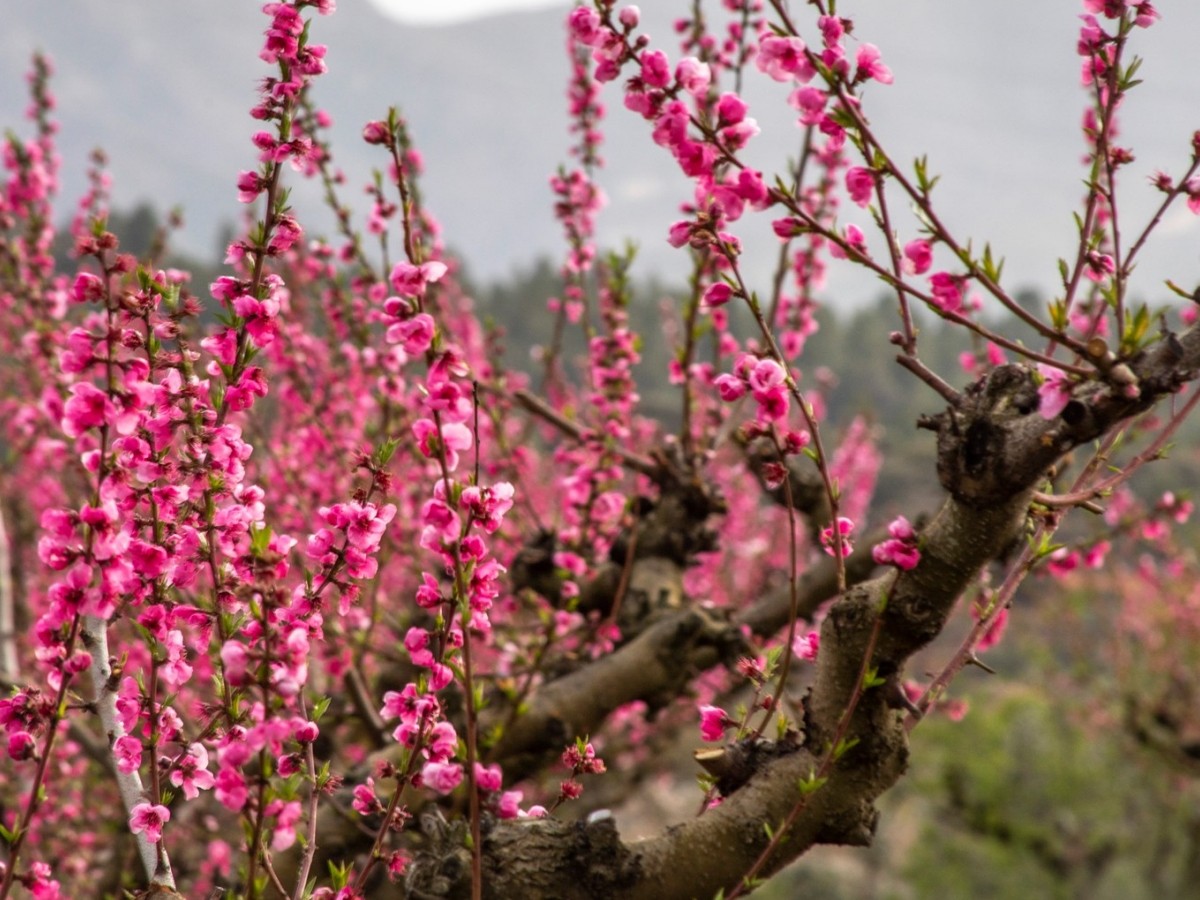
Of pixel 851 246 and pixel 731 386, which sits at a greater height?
pixel 851 246


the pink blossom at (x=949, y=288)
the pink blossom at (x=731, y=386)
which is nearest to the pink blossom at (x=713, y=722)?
→ the pink blossom at (x=731, y=386)

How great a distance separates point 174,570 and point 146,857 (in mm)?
584

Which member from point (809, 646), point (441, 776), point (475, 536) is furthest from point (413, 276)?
point (809, 646)

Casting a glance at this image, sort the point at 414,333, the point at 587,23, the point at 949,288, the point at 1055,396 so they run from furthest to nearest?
the point at 949,288 < the point at 587,23 < the point at 1055,396 < the point at 414,333

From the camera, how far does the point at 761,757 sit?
2018 mm

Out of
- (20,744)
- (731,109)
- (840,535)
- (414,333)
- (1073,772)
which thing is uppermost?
(731,109)

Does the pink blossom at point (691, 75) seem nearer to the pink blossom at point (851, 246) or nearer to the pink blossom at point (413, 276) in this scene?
the pink blossom at point (851, 246)

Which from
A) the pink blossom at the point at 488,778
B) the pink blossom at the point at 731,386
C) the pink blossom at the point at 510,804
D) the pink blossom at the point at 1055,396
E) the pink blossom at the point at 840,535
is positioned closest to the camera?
the pink blossom at the point at 1055,396

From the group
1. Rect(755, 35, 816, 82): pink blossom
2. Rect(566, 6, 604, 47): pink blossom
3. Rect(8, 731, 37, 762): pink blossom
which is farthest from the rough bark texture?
Rect(566, 6, 604, 47): pink blossom

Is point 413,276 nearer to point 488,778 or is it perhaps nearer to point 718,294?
point 718,294

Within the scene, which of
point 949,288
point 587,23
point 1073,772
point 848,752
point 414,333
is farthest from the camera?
point 1073,772

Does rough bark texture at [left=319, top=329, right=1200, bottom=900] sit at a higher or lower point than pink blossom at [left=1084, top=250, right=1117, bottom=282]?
lower

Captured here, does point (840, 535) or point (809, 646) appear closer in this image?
point (840, 535)

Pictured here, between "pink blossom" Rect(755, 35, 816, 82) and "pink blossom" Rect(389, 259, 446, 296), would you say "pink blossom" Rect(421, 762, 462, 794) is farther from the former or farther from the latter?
"pink blossom" Rect(755, 35, 816, 82)
